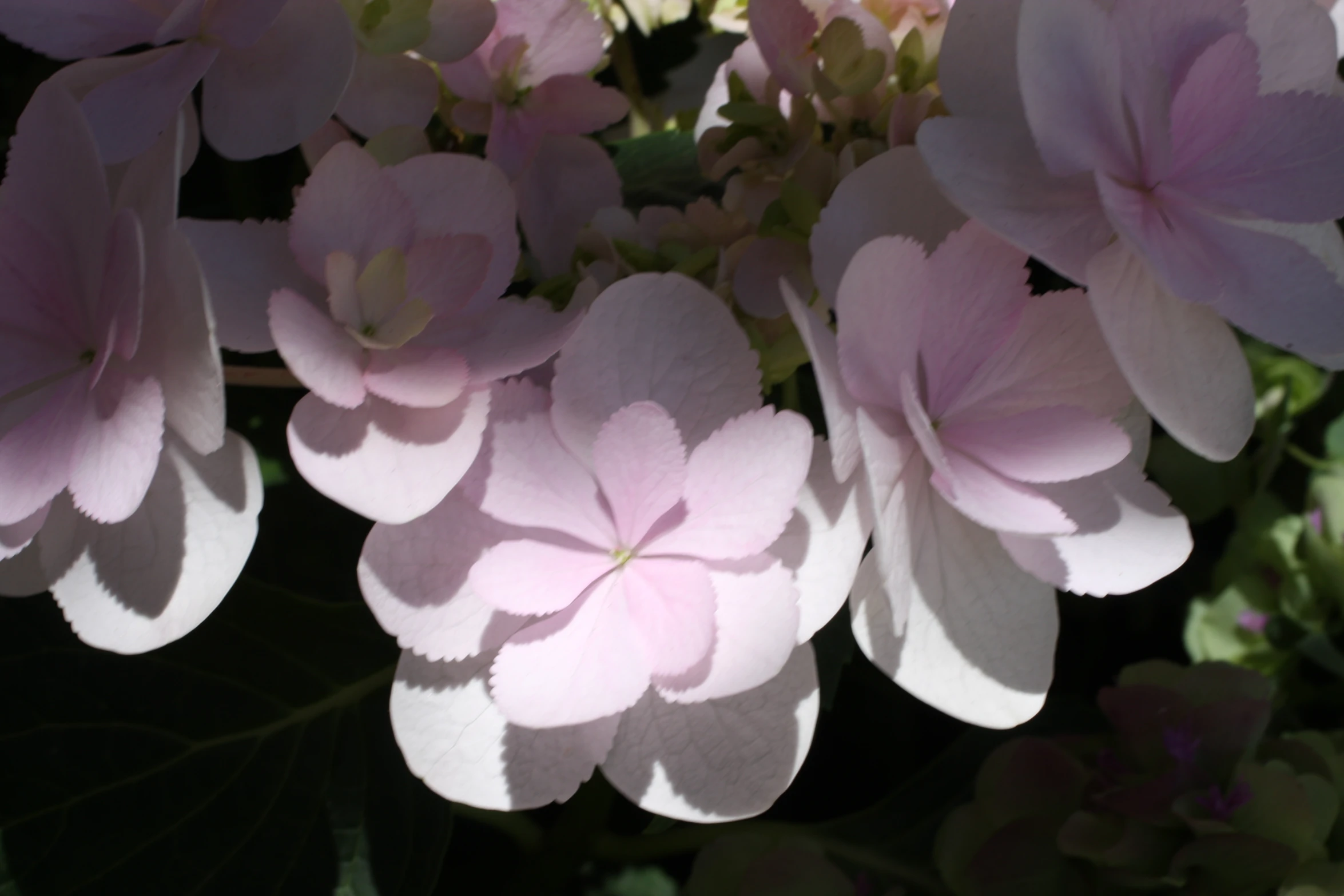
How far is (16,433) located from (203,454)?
0.04 m

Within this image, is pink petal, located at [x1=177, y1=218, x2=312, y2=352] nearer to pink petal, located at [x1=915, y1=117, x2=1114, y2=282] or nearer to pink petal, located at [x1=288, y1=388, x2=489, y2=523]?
pink petal, located at [x1=288, y1=388, x2=489, y2=523]

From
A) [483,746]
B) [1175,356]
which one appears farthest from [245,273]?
[1175,356]

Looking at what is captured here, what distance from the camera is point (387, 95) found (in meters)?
0.30

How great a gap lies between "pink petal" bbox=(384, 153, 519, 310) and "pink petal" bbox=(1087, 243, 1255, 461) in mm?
143

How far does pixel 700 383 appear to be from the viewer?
0.26 metres

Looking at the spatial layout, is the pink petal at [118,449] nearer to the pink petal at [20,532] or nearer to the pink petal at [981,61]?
the pink petal at [20,532]

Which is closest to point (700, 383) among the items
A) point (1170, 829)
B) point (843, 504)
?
point (843, 504)

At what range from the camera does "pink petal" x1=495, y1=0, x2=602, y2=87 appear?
33 cm

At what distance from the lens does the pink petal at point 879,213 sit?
0.25 meters

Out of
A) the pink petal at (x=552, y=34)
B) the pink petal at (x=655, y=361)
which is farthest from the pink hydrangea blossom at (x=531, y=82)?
the pink petal at (x=655, y=361)

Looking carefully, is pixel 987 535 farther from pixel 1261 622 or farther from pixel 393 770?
pixel 1261 622

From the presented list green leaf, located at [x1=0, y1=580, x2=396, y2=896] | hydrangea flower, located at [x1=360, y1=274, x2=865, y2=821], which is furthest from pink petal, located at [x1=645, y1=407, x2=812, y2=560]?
green leaf, located at [x1=0, y1=580, x2=396, y2=896]

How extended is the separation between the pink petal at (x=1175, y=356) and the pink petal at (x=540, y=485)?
13cm

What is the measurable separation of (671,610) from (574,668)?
3 cm
